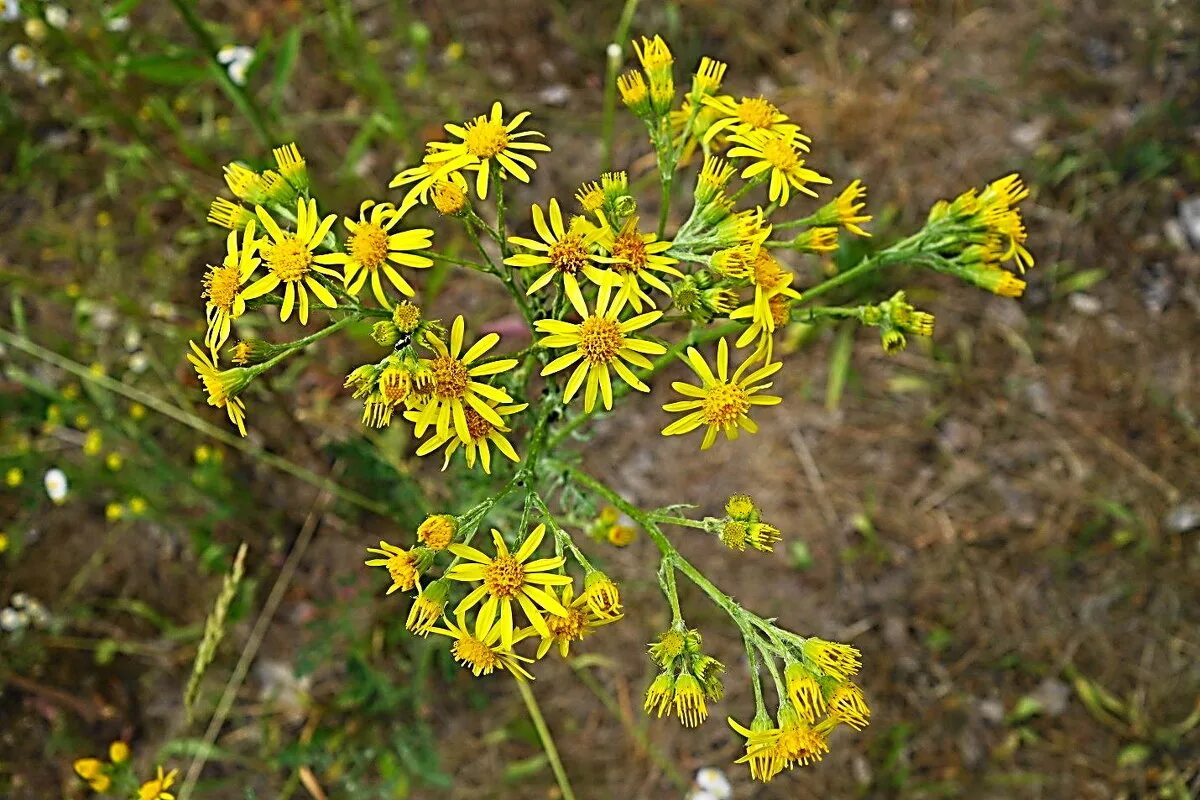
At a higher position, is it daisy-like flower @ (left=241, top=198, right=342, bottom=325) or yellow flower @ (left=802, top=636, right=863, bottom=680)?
daisy-like flower @ (left=241, top=198, right=342, bottom=325)

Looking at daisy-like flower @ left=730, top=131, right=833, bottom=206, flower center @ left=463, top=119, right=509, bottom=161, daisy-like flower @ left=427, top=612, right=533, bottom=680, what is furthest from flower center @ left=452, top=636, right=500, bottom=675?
daisy-like flower @ left=730, top=131, right=833, bottom=206

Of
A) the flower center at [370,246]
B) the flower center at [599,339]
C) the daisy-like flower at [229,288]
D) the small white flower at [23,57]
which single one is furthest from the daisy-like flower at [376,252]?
the small white flower at [23,57]

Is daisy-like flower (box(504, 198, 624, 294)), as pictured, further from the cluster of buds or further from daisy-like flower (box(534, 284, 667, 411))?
the cluster of buds

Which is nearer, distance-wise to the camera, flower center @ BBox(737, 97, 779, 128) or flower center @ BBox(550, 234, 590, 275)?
flower center @ BBox(550, 234, 590, 275)

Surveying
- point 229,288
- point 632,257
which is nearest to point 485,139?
point 632,257

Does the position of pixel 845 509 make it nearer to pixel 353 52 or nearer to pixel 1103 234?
pixel 1103 234

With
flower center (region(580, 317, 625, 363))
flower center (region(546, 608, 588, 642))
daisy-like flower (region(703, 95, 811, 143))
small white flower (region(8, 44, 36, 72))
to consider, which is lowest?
flower center (region(546, 608, 588, 642))

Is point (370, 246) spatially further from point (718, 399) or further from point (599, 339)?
point (718, 399)
